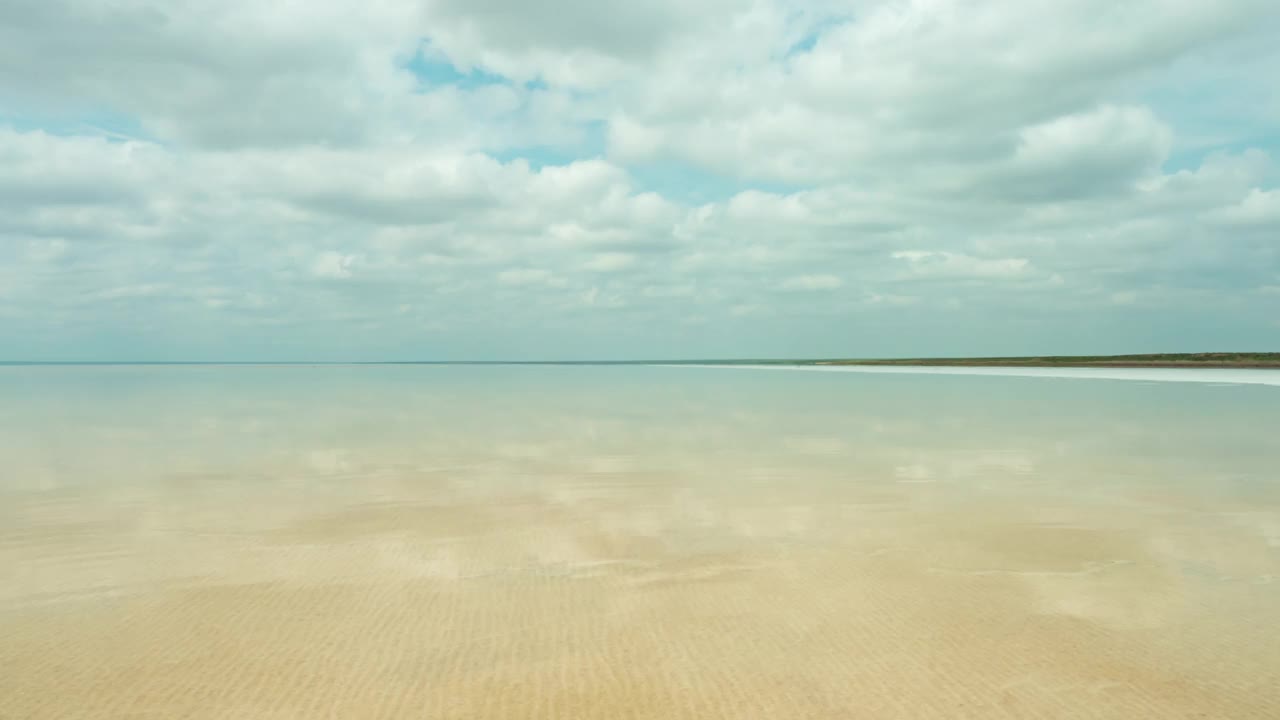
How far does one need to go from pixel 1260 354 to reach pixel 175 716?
147 meters

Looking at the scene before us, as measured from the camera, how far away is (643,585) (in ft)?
24.2

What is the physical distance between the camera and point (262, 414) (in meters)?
28.6

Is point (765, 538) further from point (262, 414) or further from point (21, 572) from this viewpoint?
point (262, 414)

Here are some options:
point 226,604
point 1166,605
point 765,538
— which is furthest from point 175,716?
point 1166,605

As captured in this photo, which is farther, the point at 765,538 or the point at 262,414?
the point at 262,414

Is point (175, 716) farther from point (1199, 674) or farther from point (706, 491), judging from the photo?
point (706, 491)

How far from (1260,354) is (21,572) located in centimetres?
14697

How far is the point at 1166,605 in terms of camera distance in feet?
22.0

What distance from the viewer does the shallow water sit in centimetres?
516

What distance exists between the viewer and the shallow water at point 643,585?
16.9 ft

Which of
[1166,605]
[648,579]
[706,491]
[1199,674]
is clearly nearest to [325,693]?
[648,579]

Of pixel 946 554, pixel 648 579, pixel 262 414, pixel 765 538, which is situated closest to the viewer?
pixel 648 579

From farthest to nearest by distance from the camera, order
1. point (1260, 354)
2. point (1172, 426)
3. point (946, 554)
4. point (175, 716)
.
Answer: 1. point (1260, 354)
2. point (1172, 426)
3. point (946, 554)
4. point (175, 716)

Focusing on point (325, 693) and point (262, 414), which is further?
point (262, 414)
